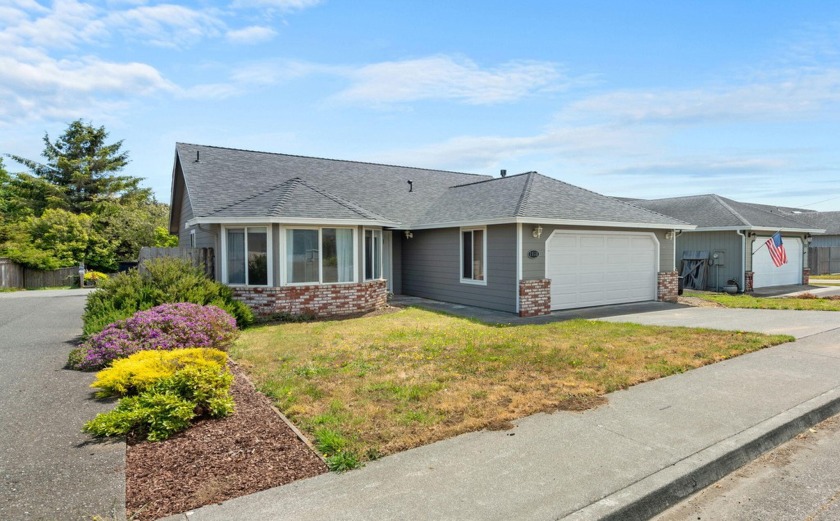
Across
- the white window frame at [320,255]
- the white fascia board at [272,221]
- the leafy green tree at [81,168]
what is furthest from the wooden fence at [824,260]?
the leafy green tree at [81,168]

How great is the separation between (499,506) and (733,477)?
2.25 metres

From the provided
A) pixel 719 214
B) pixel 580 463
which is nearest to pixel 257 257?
pixel 580 463

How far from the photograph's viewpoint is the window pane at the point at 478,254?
45.0 ft

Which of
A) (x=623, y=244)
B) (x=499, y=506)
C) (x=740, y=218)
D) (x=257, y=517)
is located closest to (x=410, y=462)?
(x=499, y=506)

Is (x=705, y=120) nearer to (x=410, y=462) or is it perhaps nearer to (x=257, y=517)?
(x=410, y=462)

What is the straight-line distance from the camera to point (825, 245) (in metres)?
34.3

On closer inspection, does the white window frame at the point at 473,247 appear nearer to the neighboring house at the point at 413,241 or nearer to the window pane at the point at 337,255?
the neighboring house at the point at 413,241

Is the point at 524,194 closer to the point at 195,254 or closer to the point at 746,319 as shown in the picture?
the point at 746,319

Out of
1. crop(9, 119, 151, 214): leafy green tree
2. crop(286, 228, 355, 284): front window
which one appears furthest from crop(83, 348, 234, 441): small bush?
crop(9, 119, 151, 214): leafy green tree

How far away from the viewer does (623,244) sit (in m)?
14.6

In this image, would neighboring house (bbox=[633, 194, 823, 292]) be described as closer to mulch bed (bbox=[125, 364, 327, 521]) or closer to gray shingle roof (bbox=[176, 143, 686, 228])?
gray shingle roof (bbox=[176, 143, 686, 228])

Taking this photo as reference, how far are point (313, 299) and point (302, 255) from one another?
118 centimetres

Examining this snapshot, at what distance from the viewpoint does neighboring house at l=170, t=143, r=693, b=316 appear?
482 inches

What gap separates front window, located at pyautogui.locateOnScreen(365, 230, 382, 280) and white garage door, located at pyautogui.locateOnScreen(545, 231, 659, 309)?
4954 millimetres
